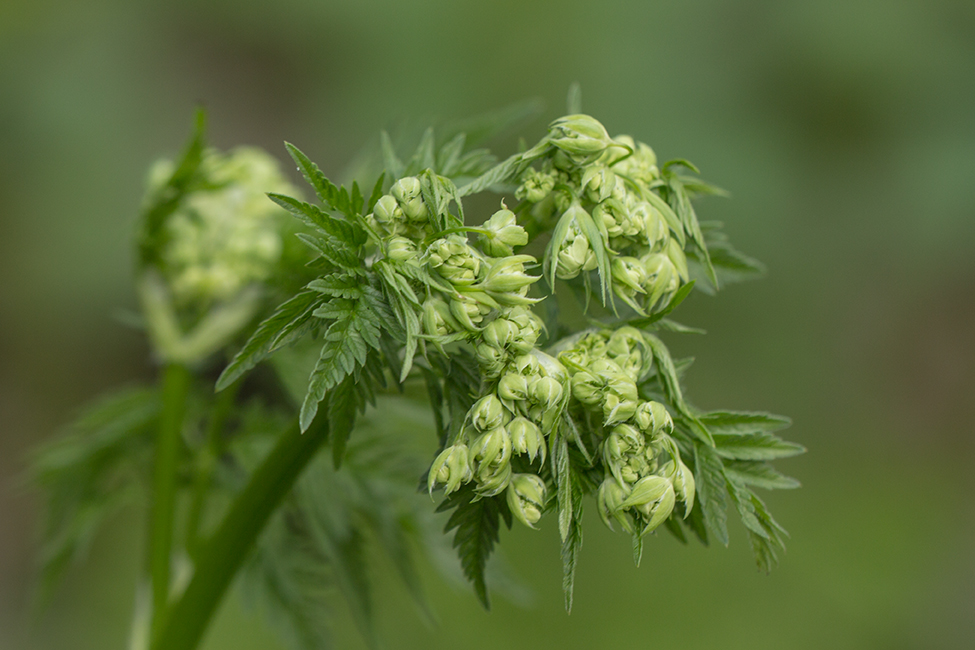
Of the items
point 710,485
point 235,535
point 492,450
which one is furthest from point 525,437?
point 235,535

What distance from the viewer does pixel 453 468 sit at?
0.80 m

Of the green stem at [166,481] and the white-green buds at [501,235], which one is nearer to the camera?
the white-green buds at [501,235]

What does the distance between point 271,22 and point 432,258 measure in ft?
13.4

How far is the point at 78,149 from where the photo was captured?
4023mm

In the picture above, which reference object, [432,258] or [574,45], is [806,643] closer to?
Result: [574,45]

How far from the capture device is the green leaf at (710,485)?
0.89 m

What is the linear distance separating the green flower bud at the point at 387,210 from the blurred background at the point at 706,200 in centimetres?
280

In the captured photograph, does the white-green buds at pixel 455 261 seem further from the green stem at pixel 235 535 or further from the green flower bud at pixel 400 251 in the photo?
the green stem at pixel 235 535

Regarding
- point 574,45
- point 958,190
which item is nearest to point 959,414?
point 958,190

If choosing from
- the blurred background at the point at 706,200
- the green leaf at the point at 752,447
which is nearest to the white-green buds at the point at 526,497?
the green leaf at the point at 752,447

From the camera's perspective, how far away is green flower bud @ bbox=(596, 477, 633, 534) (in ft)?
2.67

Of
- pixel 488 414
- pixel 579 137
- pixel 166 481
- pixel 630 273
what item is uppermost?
pixel 579 137

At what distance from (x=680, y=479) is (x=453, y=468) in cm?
22

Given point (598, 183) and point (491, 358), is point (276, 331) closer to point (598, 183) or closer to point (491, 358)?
point (491, 358)
